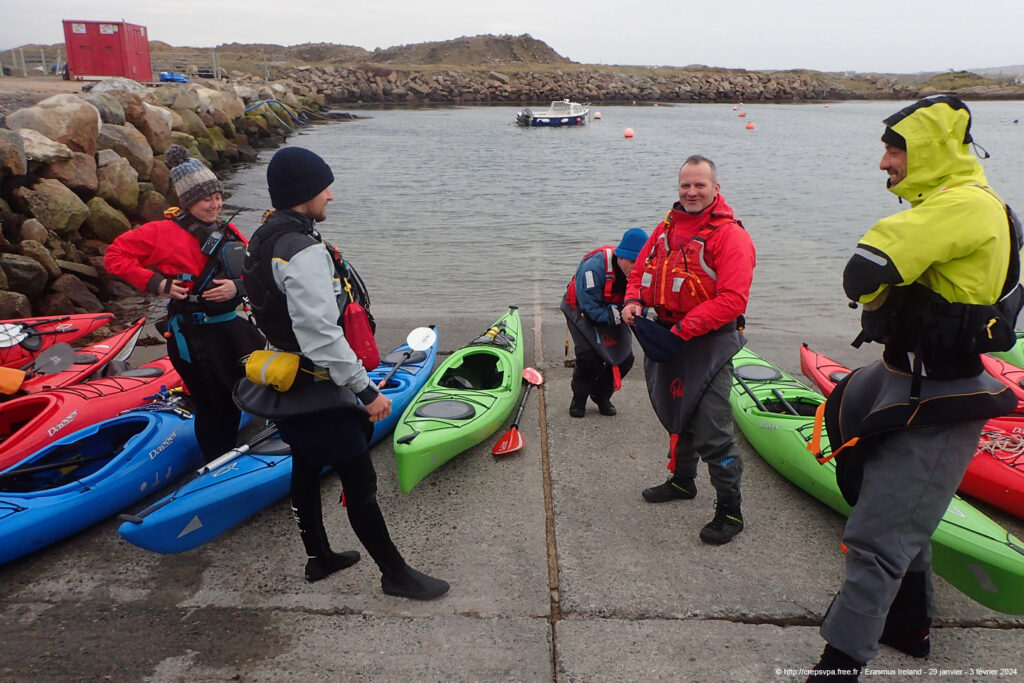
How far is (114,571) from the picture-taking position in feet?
10.5

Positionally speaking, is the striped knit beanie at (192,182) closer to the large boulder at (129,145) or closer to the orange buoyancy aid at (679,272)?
the orange buoyancy aid at (679,272)

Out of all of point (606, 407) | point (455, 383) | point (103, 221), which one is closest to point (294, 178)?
point (455, 383)

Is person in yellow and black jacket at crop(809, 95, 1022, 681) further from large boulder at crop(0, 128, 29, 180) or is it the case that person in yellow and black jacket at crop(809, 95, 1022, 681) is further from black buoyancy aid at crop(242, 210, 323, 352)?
large boulder at crop(0, 128, 29, 180)

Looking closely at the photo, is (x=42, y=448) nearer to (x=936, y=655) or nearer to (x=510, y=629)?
(x=510, y=629)

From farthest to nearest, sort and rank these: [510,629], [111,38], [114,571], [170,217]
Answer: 1. [111,38]
2. [170,217]
3. [114,571]
4. [510,629]

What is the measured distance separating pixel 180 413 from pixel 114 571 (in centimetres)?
135

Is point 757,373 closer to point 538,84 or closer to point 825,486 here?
point 825,486

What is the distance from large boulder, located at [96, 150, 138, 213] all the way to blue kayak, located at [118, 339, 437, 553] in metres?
9.69

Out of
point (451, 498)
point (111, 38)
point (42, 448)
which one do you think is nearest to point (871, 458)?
point (451, 498)

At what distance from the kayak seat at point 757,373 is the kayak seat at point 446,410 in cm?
206

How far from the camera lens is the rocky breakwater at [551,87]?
204 feet

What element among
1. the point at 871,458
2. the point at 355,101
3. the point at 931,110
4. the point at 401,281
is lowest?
the point at 401,281

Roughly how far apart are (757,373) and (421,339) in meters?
2.68

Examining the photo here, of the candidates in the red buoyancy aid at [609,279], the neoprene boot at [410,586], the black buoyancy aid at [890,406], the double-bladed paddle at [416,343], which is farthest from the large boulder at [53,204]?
the black buoyancy aid at [890,406]
